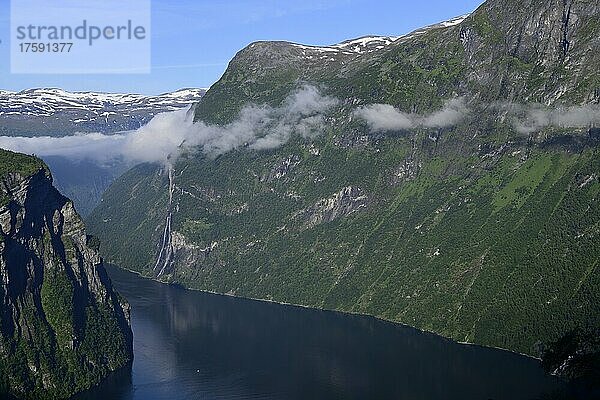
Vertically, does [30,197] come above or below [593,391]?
above

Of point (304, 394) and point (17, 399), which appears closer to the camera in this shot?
point (17, 399)

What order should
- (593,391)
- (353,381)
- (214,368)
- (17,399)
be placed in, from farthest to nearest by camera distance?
(214,368) < (353,381) < (17,399) < (593,391)

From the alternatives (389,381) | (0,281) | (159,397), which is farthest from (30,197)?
(389,381)

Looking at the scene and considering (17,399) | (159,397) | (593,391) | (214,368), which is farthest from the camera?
(214,368)

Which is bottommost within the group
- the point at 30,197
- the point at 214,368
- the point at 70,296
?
the point at 214,368

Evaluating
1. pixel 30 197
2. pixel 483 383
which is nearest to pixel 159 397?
pixel 30 197

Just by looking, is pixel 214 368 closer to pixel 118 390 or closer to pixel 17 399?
pixel 118 390
